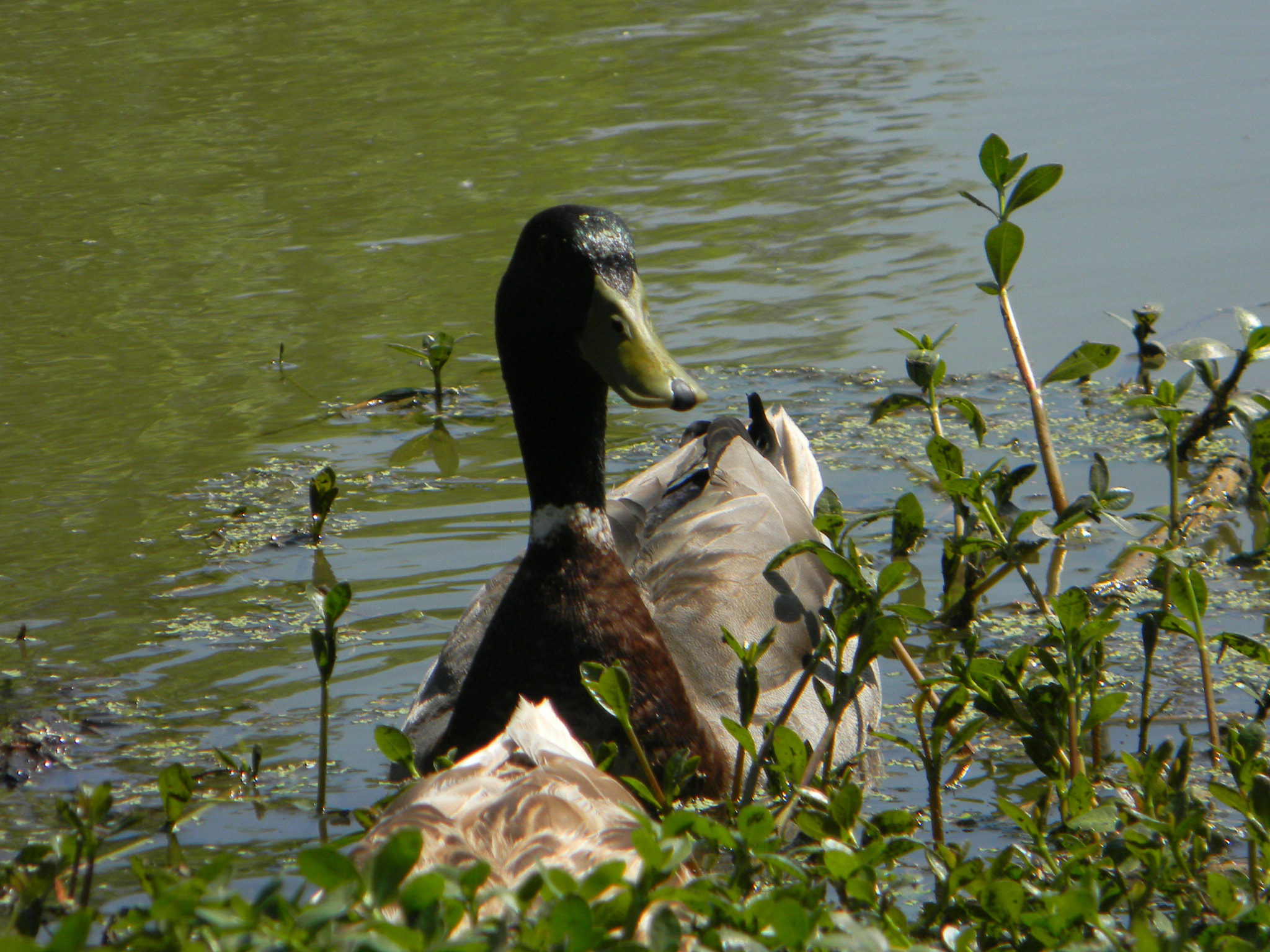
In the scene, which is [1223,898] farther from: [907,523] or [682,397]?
[682,397]

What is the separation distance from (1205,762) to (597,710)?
1.56 metres

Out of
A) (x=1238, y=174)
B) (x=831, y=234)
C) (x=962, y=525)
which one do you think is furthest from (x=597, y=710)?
(x=1238, y=174)

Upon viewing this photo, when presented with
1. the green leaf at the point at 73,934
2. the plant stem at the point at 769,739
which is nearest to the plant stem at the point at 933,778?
the plant stem at the point at 769,739

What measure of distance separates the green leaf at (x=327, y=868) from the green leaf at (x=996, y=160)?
2465 millimetres

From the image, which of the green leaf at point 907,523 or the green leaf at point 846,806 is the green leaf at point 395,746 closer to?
the green leaf at point 846,806

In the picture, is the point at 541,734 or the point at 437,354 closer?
the point at 541,734

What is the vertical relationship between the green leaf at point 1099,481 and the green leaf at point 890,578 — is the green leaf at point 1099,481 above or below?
below

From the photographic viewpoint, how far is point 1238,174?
9.22m

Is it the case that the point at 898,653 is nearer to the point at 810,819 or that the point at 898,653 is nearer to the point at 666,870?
the point at 810,819

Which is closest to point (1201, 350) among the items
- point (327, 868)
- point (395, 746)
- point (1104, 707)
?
point (1104, 707)

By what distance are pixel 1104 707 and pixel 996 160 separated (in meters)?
1.37

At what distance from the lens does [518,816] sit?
2783mm

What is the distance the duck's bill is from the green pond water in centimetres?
123

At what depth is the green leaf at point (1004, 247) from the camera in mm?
3889
